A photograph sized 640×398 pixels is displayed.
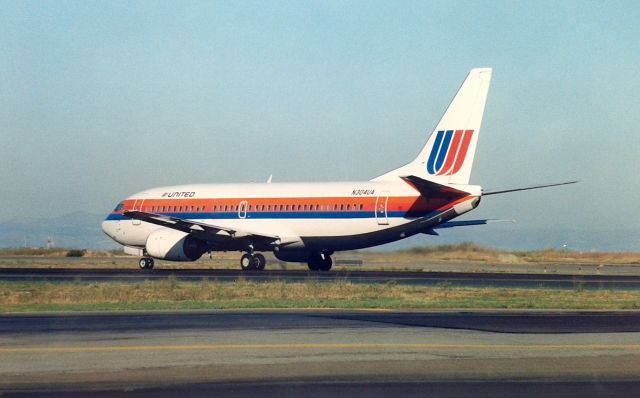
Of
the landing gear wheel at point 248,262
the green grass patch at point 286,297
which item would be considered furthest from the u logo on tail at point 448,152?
the green grass patch at point 286,297

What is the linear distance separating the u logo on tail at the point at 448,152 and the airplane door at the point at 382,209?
94.1 inches

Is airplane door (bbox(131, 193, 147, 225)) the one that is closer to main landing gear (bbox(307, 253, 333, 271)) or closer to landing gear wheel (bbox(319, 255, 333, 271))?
main landing gear (bbox(307, 253, 333, 271))

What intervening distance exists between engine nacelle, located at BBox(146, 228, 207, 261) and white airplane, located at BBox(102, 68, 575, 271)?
0.05 m

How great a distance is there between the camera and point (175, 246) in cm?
4953

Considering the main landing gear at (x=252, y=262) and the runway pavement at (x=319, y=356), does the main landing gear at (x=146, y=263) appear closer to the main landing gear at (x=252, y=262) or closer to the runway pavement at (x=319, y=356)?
the main landing gear at (x=252, y=262)

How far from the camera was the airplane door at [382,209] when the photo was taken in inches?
1800

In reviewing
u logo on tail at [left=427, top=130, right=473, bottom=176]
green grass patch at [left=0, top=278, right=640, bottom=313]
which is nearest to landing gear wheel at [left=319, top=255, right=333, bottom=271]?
u logo on tail at [left=427, top=130, right=473, bottom=176]

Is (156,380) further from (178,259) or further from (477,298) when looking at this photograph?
(178,259)

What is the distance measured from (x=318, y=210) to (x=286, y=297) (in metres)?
17.7

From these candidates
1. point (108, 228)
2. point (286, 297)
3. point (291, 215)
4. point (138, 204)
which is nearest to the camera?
point (286, 297)

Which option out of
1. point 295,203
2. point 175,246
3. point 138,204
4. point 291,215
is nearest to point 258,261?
point 291,215

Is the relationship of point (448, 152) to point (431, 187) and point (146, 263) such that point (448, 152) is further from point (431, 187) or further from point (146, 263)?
point (146, 263)

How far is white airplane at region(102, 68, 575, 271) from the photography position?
44750mm

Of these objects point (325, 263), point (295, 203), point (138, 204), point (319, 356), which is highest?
point (138, 204)
